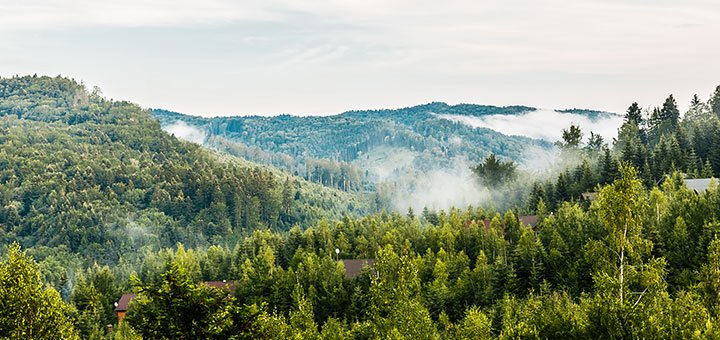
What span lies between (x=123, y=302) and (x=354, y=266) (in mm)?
30547

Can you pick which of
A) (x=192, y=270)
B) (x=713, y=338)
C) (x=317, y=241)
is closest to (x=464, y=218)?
(x=317, y=241)

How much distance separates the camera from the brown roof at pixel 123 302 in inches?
4011

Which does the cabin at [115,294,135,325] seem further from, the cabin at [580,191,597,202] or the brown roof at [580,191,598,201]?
the brown roof at [580,191,598,201]

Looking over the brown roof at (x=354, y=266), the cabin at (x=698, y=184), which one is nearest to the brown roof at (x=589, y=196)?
the cabin at (x=698, y=184)

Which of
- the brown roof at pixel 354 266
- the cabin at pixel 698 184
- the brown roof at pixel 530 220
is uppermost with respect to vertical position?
the cabin at pixel 698 184

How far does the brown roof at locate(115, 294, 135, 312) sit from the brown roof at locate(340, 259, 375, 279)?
28026mm

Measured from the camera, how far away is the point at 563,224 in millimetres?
86125

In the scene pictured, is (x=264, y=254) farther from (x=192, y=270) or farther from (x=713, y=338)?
(x=713, y=338)

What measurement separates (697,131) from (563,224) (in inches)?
1964

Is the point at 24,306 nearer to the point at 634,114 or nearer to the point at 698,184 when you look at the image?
the point at 698,184

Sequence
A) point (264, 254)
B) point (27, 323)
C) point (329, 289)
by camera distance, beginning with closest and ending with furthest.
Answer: point (27, 323), point (329, 289), point (264, 254)

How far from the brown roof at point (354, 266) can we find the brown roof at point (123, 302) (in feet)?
91.9

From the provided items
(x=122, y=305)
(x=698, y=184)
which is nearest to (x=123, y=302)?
(x=122, y=305)

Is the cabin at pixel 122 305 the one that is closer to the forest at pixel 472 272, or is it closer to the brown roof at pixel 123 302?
the brown roof at pixel 123 302
